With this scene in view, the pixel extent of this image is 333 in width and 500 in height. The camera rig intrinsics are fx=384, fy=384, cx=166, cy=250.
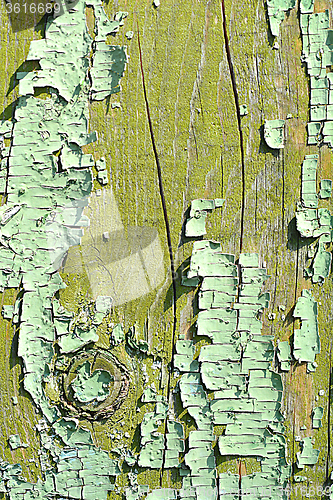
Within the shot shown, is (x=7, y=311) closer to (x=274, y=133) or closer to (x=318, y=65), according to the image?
(x=274, y=133)

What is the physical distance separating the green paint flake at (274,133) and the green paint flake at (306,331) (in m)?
0.64

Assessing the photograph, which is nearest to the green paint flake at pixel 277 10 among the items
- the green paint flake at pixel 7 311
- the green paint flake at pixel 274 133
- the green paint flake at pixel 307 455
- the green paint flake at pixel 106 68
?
the green paint flake at pixel 274 133

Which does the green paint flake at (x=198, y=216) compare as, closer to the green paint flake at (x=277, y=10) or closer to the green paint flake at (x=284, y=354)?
the green paint flake at (x=284, y=354)

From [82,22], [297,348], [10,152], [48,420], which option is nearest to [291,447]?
[297,348]

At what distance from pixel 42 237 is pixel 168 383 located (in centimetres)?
82

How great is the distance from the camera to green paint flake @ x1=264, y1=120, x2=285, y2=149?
63.6 inches

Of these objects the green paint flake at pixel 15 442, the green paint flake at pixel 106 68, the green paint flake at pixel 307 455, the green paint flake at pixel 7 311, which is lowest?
the green paint flake at pixel 307 455

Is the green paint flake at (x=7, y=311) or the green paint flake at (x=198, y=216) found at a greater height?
the green paint flake at (x=198, y=216)

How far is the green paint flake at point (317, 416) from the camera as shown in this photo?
166 centimetres

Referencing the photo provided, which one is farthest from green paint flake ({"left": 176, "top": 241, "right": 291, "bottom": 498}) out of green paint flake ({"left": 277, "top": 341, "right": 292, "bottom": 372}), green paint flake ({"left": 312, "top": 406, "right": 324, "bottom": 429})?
green paint flake ({"left": 312, "top": 406, "right": 324, "bottom": 429})

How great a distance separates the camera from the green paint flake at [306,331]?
1646 millimetres

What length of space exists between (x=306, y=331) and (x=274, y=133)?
855 mm

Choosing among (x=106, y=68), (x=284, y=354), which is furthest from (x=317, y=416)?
(x=106, y=68)

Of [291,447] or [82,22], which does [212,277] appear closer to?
[291,447]
